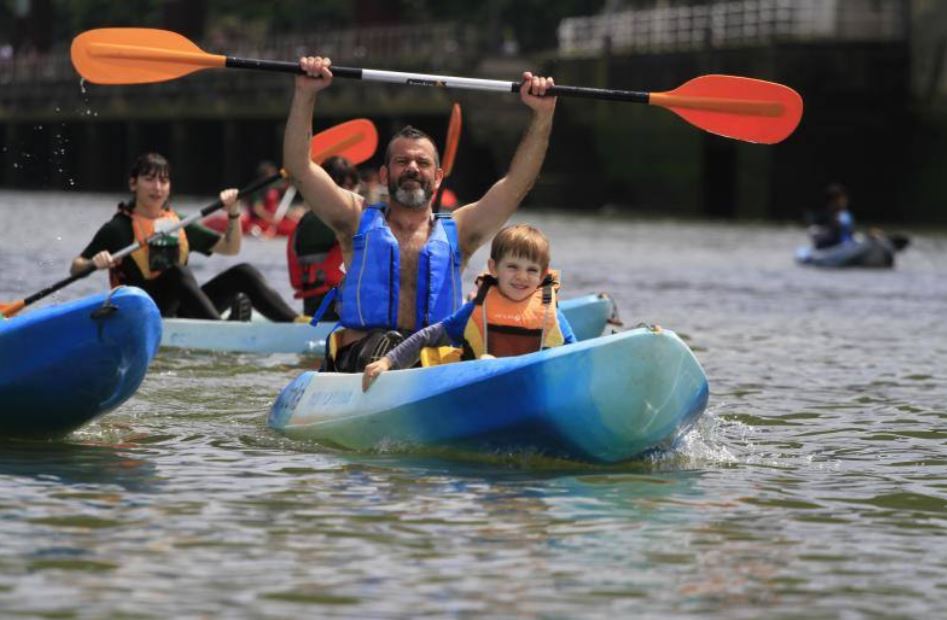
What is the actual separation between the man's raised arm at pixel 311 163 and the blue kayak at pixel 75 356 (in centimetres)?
84

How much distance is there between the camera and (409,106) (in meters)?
44.7

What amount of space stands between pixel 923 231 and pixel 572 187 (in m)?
9.53

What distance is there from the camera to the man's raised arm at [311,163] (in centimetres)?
870

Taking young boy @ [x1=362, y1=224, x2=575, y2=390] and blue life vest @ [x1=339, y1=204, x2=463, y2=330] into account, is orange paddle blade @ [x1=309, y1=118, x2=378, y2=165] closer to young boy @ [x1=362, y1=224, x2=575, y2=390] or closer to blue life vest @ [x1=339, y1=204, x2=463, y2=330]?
blue life vest @ [x1=339, y1=204, x2=463, y2=330]

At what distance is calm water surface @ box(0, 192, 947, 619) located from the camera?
6031 millimetres

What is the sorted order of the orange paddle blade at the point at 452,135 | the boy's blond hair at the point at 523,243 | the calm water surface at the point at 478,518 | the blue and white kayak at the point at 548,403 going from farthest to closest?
1. the orange paddle blade at the point at 452,135
2. the boy's blond hair at the point at 523,243
3. the blue and white kayak at the point at 548,403
4. the calm water surface at the point at 478,518

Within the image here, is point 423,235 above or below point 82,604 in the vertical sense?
above

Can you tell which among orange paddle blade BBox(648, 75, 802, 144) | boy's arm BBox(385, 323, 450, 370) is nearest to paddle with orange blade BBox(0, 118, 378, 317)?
orange paddle blade BBox(648, 75, 802, 144)

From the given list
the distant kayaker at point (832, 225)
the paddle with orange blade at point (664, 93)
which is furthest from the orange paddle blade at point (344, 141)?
the distant kayaker at point (832, 225)

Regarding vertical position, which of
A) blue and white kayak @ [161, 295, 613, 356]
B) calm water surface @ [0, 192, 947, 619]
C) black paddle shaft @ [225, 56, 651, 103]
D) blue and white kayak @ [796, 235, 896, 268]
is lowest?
blue and white kayak @ [796, 235, 896, 268]

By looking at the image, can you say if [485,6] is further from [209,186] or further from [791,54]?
[791,54]

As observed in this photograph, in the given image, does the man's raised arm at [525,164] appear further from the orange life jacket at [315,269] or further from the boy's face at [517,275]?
the orange life jacket at [315,269]

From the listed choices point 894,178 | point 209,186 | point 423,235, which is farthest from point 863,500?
point 209,186

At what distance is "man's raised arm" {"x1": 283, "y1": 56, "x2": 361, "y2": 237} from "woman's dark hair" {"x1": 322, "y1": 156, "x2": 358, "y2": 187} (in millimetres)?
3328
